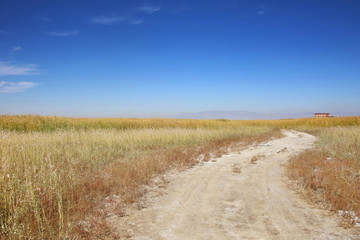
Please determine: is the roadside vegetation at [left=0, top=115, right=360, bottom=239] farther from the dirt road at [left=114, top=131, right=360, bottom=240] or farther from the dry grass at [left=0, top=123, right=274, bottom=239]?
the dirt road at [left=114, top=131, right=360, bottom=240]

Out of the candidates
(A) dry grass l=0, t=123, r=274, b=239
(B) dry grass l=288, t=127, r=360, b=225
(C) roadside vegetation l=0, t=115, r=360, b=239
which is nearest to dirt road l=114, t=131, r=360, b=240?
(B) dry grass l=288, t=127, r=360, b=225

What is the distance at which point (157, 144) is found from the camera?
13914 mm

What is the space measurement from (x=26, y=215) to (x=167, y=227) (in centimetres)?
251

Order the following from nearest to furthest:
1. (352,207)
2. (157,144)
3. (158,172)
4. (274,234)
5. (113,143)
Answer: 1. (274,234)
2. (352,207)
3. (158,172)
4. (113,143)
5. (157,144)

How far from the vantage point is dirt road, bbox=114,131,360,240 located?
3.68m

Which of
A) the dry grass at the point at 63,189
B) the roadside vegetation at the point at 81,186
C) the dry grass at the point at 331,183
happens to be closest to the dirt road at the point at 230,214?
the dry grass at the point at 331,183

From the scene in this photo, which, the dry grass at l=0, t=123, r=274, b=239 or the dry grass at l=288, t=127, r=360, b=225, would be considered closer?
the dry grass at l=0, t=123, r=274, b=239

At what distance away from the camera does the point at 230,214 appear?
4.41 metres

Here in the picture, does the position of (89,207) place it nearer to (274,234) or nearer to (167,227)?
(167,227)

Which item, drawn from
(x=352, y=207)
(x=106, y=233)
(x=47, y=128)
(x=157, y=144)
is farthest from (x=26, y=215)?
(x=47, y=128)

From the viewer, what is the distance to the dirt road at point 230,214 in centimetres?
368

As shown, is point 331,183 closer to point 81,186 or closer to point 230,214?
point 230,214

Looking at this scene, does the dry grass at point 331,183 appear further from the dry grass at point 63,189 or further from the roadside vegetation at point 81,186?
the dry grass at point 63,189

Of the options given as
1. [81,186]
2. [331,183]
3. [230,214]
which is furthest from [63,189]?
[331,183]
